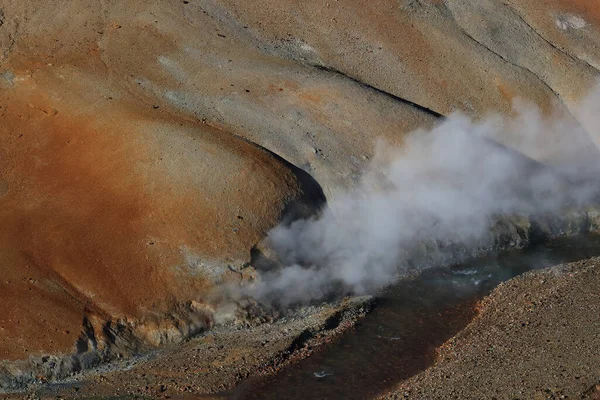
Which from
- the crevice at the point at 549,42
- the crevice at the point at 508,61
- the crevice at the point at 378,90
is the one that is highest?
the crevice at the point at 549,42

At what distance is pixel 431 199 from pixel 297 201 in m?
3.45

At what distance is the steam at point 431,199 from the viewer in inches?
799

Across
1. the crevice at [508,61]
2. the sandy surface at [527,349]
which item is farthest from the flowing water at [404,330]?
the crevice at [508,61]

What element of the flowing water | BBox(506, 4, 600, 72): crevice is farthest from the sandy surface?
BBox(506, 4, 600, 72): crevice

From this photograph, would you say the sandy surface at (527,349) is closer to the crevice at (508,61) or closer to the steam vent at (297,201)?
the steam vent at (297,201)

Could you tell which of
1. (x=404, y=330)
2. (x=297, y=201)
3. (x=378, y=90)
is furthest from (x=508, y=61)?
(x=404, y=330)

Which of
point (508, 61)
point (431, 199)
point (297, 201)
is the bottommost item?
point (297, 201)

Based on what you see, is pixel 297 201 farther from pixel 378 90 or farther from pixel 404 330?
pixel 378 90

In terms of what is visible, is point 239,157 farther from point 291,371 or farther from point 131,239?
point 291,371

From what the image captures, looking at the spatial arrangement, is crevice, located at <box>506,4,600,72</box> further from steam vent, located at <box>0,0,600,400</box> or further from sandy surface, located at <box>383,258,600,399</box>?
sandy surface, located at <box>383,258,600,399</box>

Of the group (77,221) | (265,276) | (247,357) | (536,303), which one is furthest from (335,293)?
(77,221)

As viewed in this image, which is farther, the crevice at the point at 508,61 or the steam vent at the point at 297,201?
the crevice at the point at 508,61

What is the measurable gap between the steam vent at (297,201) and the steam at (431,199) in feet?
0.18

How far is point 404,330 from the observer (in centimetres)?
1917
